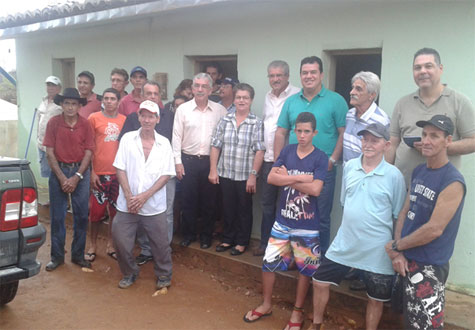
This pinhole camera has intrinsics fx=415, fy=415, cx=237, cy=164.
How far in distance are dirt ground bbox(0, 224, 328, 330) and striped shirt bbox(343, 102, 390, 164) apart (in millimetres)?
1612

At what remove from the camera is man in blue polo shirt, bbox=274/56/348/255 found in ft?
12.9

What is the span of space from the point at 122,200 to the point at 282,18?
2796mm

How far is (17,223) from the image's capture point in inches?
127

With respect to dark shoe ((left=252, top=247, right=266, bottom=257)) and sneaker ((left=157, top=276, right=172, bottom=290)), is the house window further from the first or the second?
dark shoe ((left=252, top=247, right=266, bottom=257))

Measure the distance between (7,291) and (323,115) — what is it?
132 inches

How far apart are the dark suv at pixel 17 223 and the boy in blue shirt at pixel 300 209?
6.35ft

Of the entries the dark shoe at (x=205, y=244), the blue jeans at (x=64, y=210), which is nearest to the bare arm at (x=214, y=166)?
the dark shoe at (x=205, y=244)

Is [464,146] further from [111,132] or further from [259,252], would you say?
[111,132]

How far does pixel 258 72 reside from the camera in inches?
206

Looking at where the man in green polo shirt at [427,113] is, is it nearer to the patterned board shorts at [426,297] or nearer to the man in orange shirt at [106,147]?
the patterned board shorts at [426,297]

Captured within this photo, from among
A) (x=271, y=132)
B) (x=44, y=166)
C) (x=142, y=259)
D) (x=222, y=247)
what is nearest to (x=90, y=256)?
(x=142, y=259)

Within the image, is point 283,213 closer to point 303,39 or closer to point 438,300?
point 438,300

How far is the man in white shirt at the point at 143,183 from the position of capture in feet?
13.6

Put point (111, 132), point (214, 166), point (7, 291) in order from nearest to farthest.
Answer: point (7, 291)
point (214, 166)
point (111, 132)
